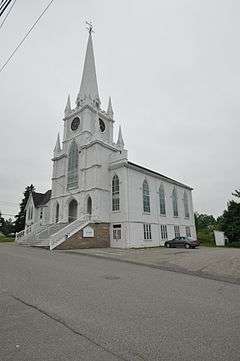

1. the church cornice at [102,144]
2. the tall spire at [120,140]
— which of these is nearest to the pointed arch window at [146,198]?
the church cornice at [102,144]

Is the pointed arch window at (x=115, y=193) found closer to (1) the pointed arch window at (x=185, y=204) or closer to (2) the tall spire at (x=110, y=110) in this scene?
→ (2) the tall spire at (x=110, y=110)

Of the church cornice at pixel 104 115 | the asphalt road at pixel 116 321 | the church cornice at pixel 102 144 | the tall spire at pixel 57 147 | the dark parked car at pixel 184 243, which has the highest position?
the church cornice at pixel 104 115

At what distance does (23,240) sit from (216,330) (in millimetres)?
32058

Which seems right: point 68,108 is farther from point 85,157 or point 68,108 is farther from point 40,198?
point 40,198

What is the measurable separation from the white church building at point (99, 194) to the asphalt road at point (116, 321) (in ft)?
60.1

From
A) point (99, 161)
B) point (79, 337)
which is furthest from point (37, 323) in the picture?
point (99, 161)

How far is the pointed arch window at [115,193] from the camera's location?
32375 millimetres

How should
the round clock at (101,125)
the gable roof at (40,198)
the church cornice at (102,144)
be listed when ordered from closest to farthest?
1. the church cornice at (102,144)
2. the round clock at (101,125)
3. the gable roof at (40,198)

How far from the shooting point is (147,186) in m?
35.3

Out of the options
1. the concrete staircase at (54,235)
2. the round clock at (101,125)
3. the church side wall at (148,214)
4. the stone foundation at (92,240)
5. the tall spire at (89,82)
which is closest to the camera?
the concrete staircase at (54,235)

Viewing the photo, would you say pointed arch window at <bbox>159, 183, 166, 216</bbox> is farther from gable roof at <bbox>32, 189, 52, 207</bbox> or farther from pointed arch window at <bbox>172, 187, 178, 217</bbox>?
gable roof at <bbox>32, 189, 52, 207</bbox>

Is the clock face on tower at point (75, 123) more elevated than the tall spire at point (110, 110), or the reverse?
the tall spire at point (110, 110)

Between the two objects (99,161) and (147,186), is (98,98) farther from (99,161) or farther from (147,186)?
(147,186)

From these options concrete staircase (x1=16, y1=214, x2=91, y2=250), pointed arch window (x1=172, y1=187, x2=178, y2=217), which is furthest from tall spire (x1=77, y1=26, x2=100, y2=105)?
concrete staircase (x1=16, y1=214, x2=91, y2=250)
